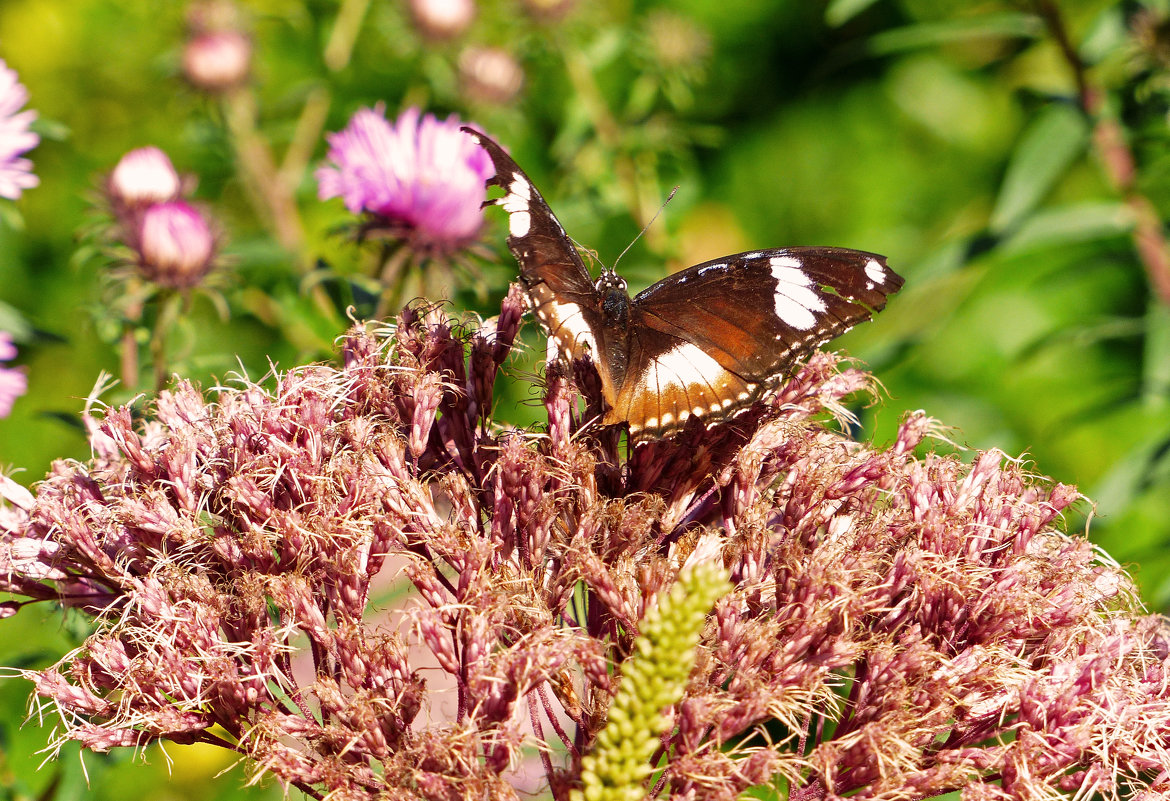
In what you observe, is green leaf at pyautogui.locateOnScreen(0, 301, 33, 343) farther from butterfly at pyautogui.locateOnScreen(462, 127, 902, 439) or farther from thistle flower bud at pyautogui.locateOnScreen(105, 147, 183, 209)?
butterfly at pyautogui.locateOnScreen(462, 127, 902, 439)

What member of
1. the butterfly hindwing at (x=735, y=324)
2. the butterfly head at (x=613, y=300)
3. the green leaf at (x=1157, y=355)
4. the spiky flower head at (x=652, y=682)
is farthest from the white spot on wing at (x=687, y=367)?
the green leaf at (x=1157, y=355)

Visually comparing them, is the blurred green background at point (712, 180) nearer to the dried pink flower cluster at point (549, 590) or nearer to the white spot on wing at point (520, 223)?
the dried pink flower cluster at point (549, 590)

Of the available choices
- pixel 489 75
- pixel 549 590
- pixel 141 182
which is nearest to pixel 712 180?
pixel 489 75

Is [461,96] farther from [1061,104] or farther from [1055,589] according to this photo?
[1055,589]

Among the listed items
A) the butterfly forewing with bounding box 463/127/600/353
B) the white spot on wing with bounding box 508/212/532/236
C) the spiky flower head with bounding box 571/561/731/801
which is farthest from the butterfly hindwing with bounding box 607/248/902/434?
the spiky flower head with bounding box 571/561/731/801

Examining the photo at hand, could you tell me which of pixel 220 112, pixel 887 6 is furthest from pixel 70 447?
pixel 887 6

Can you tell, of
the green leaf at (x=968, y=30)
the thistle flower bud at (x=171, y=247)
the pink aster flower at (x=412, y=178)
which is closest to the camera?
the thistle flower bud at (x=171, y=247)

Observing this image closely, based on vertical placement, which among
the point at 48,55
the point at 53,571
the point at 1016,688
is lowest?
the point at 1016,688
